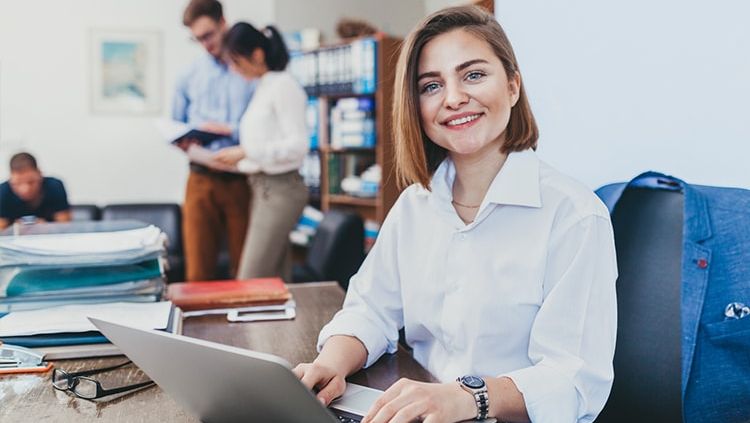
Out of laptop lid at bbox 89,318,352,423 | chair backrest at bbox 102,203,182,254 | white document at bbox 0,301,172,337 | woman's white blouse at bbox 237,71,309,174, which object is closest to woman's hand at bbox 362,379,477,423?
laptop lid at bbox 89,318,352,423

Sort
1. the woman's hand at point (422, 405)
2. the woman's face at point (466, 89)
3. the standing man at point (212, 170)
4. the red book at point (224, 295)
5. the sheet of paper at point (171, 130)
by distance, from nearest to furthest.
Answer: the woman's hand at point (422, 405)
the woman's face at point (466, 89)
the red book at point (224, 295)
the sheet of paper at point (171, 130)
the standing man at point (212, 170)

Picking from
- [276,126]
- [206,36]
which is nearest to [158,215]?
[206,36]

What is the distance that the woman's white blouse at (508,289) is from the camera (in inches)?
39.1

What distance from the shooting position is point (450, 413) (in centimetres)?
84

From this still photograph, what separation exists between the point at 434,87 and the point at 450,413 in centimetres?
55

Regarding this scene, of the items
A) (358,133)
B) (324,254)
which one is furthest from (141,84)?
(324,254)

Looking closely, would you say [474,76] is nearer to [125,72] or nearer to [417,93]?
[417,93]

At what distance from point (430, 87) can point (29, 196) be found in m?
2.41

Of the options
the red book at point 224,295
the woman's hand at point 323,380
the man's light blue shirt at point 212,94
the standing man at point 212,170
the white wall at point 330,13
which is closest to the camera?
the woman's hand at point 323,380

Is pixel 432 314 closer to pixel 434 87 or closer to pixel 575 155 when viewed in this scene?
pixel 434 87

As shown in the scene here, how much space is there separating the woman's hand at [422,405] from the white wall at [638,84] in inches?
28.4

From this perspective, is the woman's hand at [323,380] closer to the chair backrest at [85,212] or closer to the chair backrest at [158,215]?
the chair backrest at [158,215]

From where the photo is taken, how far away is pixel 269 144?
279cm

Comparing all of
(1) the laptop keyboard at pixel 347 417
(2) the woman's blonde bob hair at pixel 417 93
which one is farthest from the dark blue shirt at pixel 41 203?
(1) the laptop keyboard at pixel 347 417
